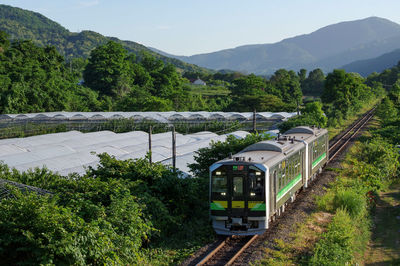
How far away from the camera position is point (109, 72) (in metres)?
89.0

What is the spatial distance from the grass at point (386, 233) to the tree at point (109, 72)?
235 ft

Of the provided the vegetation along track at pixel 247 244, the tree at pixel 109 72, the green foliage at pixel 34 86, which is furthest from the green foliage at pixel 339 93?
the vegetation along track at pixel 247 244

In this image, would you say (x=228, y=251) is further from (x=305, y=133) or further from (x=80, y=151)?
(x=80, y=151)

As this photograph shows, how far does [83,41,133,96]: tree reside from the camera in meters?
89.4

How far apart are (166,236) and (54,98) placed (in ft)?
190

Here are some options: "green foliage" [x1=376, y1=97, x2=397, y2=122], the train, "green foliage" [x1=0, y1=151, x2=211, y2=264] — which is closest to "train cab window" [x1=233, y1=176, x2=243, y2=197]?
the train

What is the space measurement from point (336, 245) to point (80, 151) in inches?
832

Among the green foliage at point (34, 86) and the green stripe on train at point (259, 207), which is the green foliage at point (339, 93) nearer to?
the green foliage at point (34, 86)

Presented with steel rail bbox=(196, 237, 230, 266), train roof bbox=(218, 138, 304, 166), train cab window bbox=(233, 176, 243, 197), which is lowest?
steel rail bbox=(196, 237, 230, 266)

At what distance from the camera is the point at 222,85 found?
476 ft

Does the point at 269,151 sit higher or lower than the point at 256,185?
higher

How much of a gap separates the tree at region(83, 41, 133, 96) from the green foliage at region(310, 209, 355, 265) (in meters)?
77.5

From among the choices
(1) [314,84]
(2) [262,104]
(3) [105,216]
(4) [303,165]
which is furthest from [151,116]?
(1) [314,84]

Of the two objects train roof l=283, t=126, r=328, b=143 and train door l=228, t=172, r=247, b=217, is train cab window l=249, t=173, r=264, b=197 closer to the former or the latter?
train door l=228, t=172, r=247, b=217
